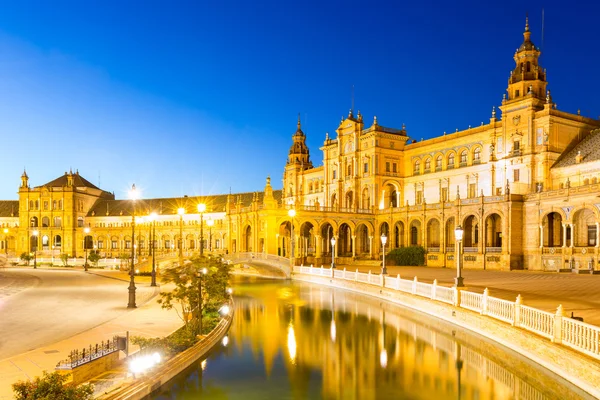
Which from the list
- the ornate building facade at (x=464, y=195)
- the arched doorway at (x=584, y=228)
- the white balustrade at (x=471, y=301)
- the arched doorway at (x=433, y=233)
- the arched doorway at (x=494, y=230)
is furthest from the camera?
the arched doorway at (x=433, y=233)

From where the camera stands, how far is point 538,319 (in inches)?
583

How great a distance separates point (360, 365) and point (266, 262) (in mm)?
33710

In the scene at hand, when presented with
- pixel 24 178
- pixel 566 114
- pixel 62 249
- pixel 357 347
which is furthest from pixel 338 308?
pixel 24 178

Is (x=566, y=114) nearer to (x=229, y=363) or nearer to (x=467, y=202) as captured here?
(x=467, y=202)

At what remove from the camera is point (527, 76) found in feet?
169

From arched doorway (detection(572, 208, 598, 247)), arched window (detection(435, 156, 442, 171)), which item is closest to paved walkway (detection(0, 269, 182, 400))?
arched doorway (detection(572, 208, 598, 247))

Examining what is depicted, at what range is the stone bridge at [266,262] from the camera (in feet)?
155

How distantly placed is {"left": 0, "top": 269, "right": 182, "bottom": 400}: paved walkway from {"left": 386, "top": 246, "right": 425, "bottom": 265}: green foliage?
112ft

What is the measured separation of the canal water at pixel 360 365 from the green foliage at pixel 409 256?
2947cm

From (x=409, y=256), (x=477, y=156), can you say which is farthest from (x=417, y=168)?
(x=409, y=256)

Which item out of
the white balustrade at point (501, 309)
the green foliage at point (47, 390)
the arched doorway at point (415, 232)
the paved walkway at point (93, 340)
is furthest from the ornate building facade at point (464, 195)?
the green foliage at point (47, 390)

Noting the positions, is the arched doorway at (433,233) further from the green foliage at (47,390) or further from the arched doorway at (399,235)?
A: the green foliage at (47,390)

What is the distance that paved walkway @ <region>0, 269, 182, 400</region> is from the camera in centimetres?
1175

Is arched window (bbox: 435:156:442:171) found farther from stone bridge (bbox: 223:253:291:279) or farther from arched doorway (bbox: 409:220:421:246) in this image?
stone bridge (bbox: 223:253:291:279)
